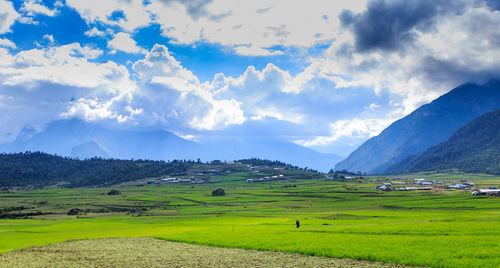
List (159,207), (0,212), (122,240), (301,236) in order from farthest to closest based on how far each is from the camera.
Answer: (159,207), (0,212), (122,240), (301,236)

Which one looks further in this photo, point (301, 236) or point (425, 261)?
point (301, 236)

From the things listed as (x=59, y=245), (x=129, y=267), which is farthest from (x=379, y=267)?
(x=59, y=245)

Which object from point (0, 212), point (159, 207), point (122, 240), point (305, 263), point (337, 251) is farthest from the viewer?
point (159, 207)

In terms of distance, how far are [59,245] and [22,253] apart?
6953mm

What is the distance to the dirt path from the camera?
126 ft

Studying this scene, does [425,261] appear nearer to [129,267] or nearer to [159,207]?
[129,267]

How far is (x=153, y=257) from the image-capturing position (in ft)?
143

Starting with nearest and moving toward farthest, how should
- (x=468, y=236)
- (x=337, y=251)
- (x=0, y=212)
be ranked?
(x=337, y=251) < (x=468, y=236) < (x=0, y=212)

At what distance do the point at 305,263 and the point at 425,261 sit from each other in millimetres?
10811

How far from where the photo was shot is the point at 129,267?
38.2 m

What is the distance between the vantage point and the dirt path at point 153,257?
126 feet

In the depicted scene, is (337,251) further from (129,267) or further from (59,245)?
(59,245)

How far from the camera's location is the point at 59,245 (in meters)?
55.8

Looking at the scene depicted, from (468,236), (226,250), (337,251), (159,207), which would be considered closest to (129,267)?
(226,250)
